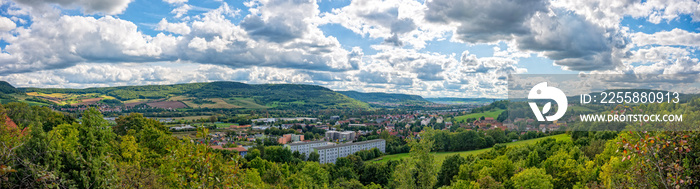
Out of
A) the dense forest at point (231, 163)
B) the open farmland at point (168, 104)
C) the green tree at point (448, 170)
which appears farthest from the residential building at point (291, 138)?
the open farmland at point (168, 104)

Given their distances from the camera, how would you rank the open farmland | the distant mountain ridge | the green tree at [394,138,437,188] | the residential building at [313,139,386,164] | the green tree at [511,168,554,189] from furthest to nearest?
the open farmland → the distant mountain ridge → the residential building at [313,139,386,164] → the green tree at [511,168,554,189] → the green tree at [394,138,437,188]

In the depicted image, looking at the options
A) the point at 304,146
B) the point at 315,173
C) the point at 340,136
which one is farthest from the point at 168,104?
the point at 315,173

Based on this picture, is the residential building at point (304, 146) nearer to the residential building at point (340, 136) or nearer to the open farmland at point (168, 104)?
the residential building at point (340, 136)

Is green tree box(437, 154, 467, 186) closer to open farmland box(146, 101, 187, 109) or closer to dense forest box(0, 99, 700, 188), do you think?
dense forest box(0, 99, 700, 188)

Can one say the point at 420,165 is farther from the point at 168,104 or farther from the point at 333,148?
the point at 168,104

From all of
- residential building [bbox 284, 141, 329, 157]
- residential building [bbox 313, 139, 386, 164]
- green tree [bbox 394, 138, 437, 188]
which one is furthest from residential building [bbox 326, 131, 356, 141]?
→ green tree [bbox 394, 138, 437, 188]

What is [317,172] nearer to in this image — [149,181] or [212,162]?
[149,181]
